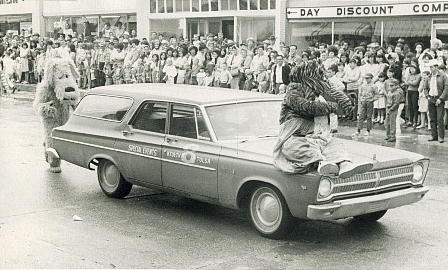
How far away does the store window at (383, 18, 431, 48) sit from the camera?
67.5 ft

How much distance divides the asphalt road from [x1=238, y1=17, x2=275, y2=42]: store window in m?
16.2

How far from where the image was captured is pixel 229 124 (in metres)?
8.02

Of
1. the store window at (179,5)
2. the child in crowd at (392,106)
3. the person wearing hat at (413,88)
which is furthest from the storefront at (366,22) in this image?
the store window at (179,5)

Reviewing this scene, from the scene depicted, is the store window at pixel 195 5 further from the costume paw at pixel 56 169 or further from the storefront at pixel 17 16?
the costume paw at pixel 56 169

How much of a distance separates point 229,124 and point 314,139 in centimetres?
119

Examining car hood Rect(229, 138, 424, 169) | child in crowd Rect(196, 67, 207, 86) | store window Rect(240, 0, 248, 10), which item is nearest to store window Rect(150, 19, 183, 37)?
store window Rect(240, 0, 248, 10)

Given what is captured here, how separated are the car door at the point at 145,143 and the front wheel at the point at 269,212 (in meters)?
→ 1.39

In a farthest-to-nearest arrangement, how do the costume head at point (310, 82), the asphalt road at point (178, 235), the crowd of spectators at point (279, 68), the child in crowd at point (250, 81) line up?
the child in crowd at point (250, 81), the crowd of spectators at point (279, 68), the costume head at point (310, 82), the asphalt road at point (178, 235)

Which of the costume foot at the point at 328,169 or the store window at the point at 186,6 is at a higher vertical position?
the store window at the point at 186,6

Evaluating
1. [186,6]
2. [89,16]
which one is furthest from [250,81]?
[89,16]

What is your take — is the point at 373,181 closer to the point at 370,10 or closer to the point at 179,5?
the point at 370,10

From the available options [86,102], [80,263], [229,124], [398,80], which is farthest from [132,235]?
[398,80]

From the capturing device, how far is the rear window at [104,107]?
9.09 meters

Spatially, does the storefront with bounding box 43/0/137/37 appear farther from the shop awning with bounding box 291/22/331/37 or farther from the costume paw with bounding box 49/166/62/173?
the costume paw with bounding box 49/166/62/173
